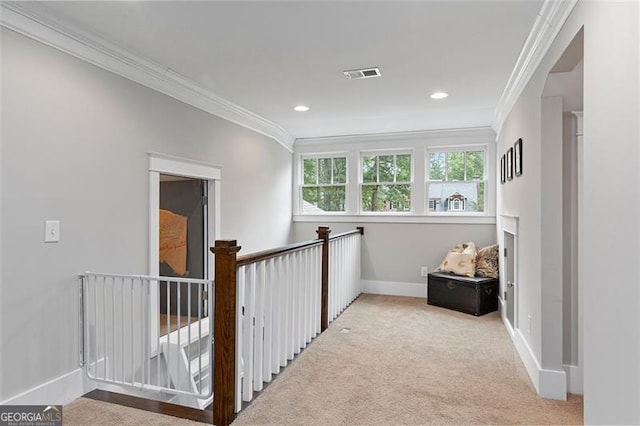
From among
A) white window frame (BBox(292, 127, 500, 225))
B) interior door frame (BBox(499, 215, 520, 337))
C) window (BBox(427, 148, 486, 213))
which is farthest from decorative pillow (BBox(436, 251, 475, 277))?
window (BBox(427, 148, 486, 213))

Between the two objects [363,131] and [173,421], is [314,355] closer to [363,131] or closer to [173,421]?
[173,421]

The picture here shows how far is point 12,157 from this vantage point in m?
2.12

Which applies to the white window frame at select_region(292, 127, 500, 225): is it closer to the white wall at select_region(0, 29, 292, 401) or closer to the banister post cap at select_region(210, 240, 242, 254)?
the white wall at select_region(0, 29, 292, 401)

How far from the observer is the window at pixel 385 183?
541 centimetres

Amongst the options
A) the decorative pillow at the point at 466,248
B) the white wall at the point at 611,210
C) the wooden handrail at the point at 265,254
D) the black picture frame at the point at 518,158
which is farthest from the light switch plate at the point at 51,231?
the decorative pillow at the point at 466,248

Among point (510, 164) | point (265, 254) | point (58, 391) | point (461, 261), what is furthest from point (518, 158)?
point (58, 391)

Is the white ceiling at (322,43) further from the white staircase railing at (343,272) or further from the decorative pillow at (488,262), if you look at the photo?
the decorative pillow at (488,262)

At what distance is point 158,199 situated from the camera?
3.16m

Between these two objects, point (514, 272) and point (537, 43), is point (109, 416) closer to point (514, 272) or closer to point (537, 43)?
point (514, 272)

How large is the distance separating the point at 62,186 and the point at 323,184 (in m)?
3.80

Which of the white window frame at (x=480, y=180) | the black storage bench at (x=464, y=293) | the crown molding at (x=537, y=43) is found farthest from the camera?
A: the white window frame at (x=480, y=180)

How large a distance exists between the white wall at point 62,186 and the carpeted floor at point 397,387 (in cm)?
54

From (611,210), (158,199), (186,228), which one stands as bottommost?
(186,228)

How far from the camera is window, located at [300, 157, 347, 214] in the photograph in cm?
572
